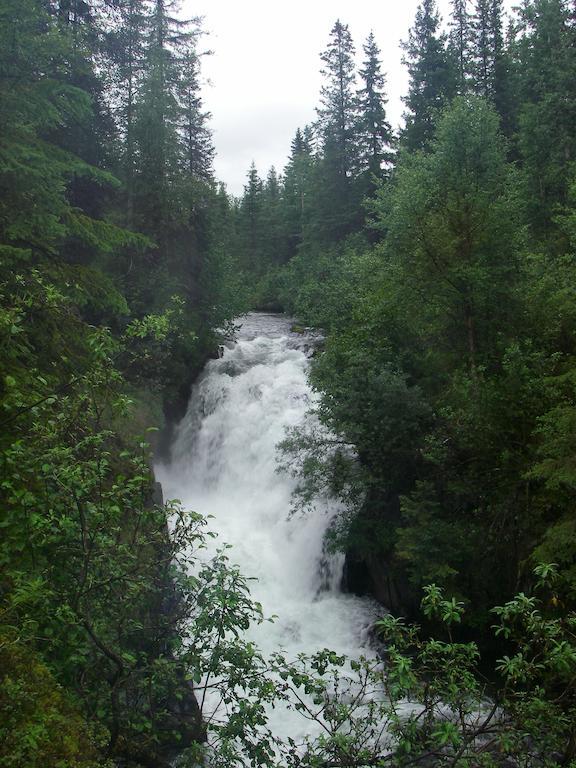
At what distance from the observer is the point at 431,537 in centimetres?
973

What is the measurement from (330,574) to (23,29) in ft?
42.7

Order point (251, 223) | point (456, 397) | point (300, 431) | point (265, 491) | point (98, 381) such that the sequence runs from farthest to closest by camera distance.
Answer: point (251, 223)
point (265, 491)
point (300, 431)
point (456, 397)
point (98, 381)

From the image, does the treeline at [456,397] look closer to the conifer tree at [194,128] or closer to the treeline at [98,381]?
the treeline at [98,381]

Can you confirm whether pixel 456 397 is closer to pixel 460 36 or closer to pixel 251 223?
pixel 460 36

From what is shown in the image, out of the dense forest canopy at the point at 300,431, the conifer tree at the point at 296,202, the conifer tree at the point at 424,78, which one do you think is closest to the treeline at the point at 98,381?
the dense forest canopy at the point at 300,431

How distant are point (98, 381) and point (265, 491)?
12706 millimetres

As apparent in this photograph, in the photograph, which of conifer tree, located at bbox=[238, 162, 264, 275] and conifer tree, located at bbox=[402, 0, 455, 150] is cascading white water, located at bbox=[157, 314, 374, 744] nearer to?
conifer tree, located at bbox=[402, 0, 455, 150]

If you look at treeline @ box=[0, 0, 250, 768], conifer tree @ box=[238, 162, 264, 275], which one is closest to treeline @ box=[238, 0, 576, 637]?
treeline @ box=[0, 0, 250, 768]

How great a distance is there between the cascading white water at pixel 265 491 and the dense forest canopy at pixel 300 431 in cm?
69

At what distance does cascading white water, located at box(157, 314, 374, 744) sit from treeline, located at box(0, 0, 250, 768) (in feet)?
5.97

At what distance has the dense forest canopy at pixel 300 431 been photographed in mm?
3850

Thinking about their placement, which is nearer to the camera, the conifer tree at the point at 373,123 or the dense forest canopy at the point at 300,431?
the dense forest canopy at the point at 300,431

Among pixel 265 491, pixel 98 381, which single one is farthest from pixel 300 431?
pixel 98 381

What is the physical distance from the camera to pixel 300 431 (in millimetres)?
13141
